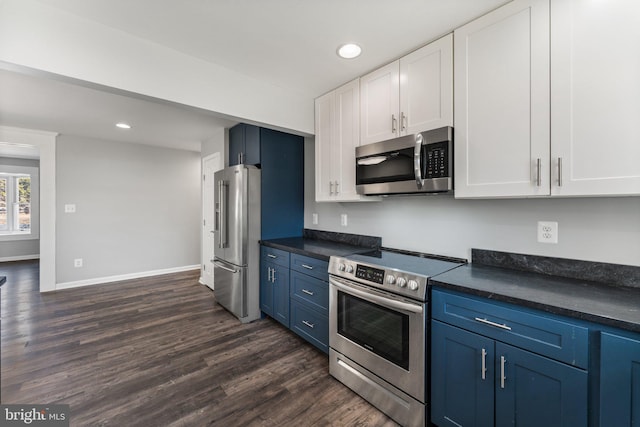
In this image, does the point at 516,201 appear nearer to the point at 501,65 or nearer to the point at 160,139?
the point at 501,65

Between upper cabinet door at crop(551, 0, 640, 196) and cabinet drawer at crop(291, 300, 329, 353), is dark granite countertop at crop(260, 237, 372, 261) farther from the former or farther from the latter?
upper cabinet door at crop(551, 0, 640, 196)

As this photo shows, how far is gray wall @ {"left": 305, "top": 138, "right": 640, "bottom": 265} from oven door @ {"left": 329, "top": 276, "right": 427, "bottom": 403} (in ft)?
2.43

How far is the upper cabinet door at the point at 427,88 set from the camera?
1.81 meters

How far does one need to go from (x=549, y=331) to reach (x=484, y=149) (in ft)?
3.31

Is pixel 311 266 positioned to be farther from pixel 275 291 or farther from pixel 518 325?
pixel 518 325

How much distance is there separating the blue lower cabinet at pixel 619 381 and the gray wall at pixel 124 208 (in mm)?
5727

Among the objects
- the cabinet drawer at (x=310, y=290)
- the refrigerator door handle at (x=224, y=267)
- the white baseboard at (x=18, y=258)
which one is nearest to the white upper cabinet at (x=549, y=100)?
the cabinet drawer at (x=310, y=290)

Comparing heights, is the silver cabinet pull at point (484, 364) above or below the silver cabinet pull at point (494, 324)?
below

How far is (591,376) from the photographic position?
111cm

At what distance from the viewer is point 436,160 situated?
1.83 m

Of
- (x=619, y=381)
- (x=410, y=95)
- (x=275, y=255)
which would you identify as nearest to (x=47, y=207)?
(x=275, y=255)

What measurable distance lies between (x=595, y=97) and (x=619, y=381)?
4.00 feet

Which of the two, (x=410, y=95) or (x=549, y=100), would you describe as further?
(x=410, y=95)

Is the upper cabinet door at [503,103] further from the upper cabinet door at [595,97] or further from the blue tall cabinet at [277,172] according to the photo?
the blue tall cabinet at [277,172]
